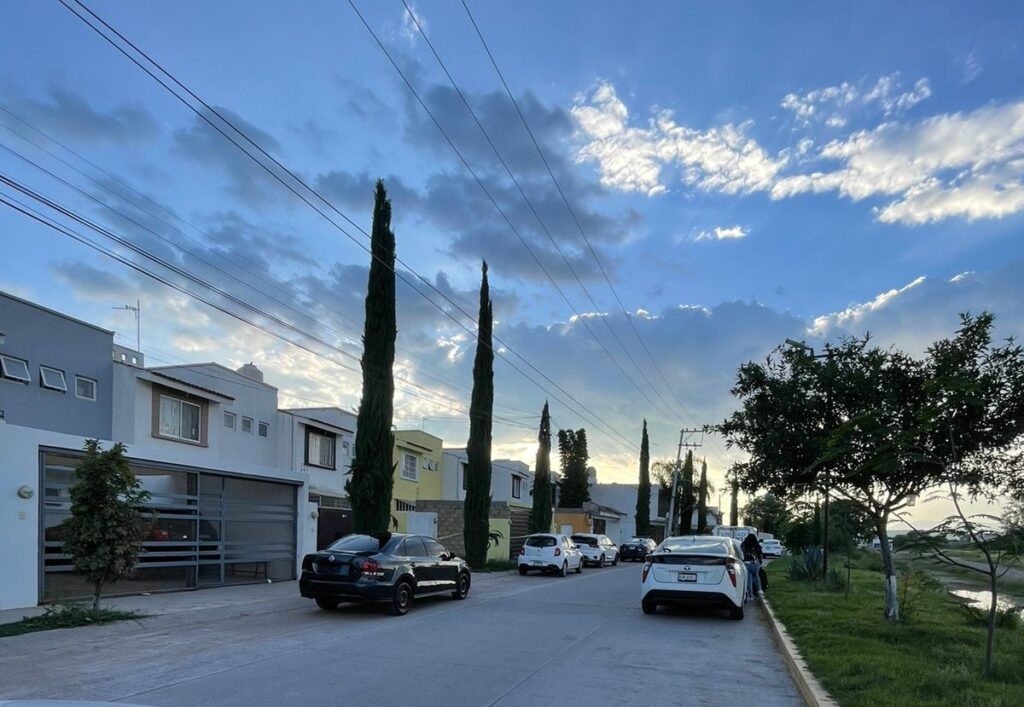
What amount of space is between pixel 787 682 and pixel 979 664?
230 cm

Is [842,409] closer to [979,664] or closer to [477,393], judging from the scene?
[979,664]

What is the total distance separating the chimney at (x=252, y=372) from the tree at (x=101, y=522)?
21508 millimetres

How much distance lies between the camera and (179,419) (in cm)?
2745

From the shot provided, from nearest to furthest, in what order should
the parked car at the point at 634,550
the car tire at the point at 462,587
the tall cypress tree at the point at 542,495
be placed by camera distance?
the car tire at the point at 462,587
the tall cypress tree at the point at 542,495
the parked car at the point at 634,550

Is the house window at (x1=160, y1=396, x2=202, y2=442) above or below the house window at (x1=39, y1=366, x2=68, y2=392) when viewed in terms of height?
below

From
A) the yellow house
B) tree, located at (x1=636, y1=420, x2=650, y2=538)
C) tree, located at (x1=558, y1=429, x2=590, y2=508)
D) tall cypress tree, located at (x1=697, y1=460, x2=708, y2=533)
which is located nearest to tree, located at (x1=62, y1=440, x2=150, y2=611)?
the yellow house

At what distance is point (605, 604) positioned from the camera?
17.5m

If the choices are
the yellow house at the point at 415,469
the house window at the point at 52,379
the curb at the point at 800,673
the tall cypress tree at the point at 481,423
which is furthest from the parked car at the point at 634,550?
the curb at the point at 800,673

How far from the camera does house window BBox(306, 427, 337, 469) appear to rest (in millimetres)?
35469

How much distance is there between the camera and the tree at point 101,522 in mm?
12414

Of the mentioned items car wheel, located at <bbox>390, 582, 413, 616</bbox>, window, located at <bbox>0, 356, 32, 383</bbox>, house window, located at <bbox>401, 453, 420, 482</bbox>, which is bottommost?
house window, located at <bbox>401, 453, 420, 482</bbox>

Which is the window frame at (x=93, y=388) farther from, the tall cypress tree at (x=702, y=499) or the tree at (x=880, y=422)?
the tall cypress tree at (x=702, y=499)

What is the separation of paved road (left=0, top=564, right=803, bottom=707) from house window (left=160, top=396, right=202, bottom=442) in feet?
40.2

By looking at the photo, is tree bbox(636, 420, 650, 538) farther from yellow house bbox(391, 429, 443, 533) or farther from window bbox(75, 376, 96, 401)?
window bbox(75, 376, 96, 401)
